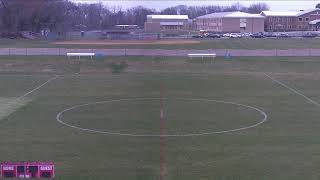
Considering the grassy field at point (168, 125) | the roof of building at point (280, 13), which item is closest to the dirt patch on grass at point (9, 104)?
the grassy field at point (168, 125)

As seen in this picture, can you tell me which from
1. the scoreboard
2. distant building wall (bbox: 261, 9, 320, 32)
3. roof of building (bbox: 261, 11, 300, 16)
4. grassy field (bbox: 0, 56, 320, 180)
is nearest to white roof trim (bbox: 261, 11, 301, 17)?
roof of building (bbox: 261, 11, 300, 16)

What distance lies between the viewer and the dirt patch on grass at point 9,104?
2911 cm

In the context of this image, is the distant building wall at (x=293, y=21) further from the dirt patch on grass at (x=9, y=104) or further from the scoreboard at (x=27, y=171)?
the scoreboard at (x=27, y=171)

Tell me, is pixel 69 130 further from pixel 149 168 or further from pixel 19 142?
pixel 149 168

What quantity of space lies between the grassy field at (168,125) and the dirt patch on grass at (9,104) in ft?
1.20

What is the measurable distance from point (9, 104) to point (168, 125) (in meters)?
11.4

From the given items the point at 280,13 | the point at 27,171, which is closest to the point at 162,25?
the point at 280,13

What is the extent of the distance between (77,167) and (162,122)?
8761 millimetres

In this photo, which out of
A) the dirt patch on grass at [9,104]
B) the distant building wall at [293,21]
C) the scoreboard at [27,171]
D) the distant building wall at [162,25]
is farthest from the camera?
the distant building wall at [293,21]

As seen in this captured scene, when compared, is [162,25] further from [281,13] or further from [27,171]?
[27,171]

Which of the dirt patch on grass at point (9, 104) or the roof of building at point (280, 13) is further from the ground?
the roof of building at point (280, 13)

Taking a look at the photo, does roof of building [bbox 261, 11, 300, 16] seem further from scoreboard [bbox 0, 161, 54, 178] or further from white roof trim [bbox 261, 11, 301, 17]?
scoreboard [bbox 0, 161, 54, 178]

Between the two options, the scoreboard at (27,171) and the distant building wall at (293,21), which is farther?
the distant building wall at (293,21)

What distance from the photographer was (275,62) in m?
59.0
